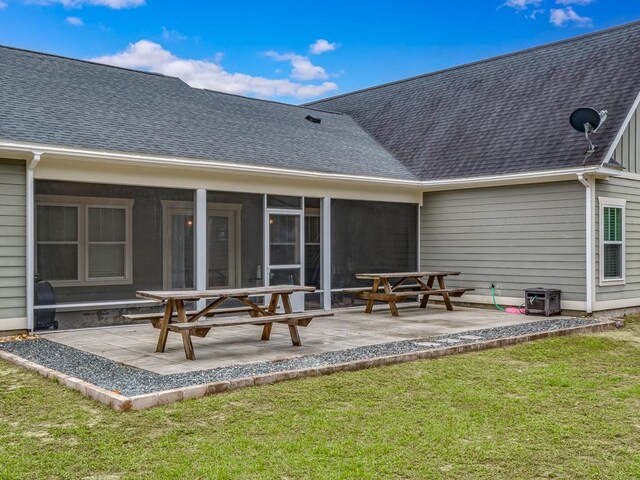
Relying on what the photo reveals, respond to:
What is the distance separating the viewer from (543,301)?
10.6 meters

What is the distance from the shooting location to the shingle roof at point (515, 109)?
11031 millimetres

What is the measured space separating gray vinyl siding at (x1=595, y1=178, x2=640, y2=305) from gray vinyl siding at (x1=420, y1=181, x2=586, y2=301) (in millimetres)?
358

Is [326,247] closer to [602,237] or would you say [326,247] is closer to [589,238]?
[589,238]

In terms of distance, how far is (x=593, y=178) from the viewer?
404 inches

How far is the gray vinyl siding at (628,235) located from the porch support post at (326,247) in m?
4.68

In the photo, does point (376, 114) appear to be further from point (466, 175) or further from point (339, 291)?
point (339, 291)

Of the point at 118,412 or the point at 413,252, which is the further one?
the point at 413,252

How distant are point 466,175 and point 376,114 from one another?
526 centimetres

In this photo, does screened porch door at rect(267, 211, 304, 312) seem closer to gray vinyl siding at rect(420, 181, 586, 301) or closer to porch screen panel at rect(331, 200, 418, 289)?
porch screen panel at rect(331, 200, 418, 289)

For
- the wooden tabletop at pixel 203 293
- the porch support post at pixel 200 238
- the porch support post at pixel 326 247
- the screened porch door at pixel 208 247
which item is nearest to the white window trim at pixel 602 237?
the porch support post at pixel 326 247

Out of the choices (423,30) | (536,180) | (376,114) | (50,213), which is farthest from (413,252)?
(423,30)

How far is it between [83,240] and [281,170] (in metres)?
3.37

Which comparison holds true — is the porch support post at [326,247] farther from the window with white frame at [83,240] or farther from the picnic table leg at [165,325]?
the picnic table leg at [165,325]

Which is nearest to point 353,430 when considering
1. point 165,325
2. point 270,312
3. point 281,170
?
point 165,325
